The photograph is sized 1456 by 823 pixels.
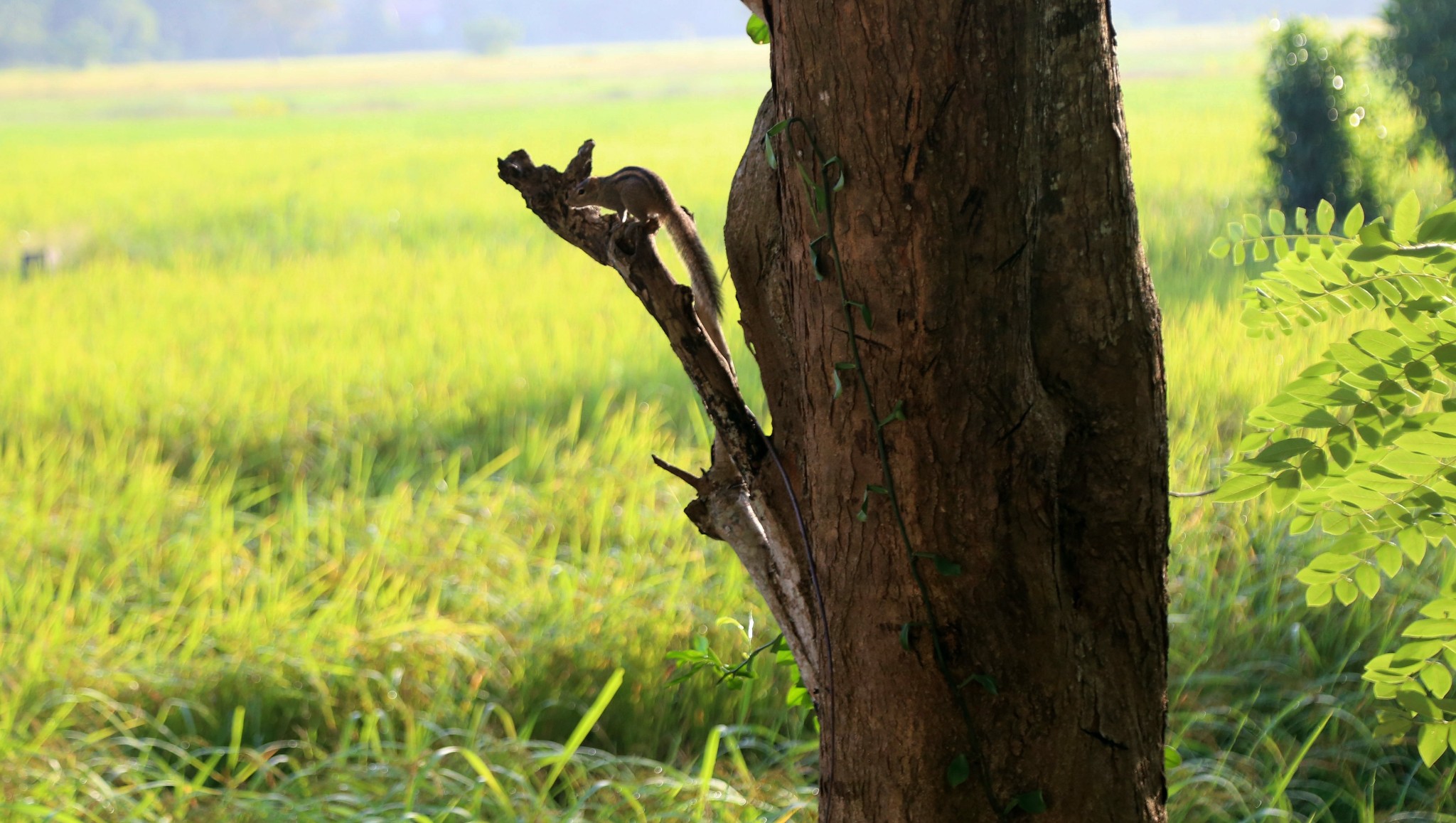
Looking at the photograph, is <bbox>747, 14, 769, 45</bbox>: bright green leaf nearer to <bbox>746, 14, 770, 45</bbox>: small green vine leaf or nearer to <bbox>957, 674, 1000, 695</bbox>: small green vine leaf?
<bbox>746, 14, 770, 45</bbox>: small green vine leaf

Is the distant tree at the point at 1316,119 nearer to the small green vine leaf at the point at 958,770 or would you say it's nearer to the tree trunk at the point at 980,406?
the tree trunk at the point at 980,406

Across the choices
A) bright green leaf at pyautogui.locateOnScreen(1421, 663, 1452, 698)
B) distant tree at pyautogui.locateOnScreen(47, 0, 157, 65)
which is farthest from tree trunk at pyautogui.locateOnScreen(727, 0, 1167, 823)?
distant tree at pyautogui.locateOnScreen(47, 0, 157, 65)

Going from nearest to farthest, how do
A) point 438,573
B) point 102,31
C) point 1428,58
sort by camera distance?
1. point 438,573
2. point 1428,58
3. point 102,31

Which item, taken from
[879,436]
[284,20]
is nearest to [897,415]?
[879,436]

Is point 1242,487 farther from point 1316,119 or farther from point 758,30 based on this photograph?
point 1316,119

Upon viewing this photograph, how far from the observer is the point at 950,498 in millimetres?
1012

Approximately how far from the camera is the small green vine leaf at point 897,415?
1.00m

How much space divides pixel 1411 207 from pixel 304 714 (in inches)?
86.7

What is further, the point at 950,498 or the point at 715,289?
the point at 715,289

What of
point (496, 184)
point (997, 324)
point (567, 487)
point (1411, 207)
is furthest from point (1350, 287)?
point (496, 184)

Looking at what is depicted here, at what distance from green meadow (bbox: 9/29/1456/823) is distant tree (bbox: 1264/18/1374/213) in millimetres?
504

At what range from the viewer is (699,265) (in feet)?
4.92

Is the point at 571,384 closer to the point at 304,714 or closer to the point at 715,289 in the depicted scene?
the point at 304,714

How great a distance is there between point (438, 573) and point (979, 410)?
229 centimetres
